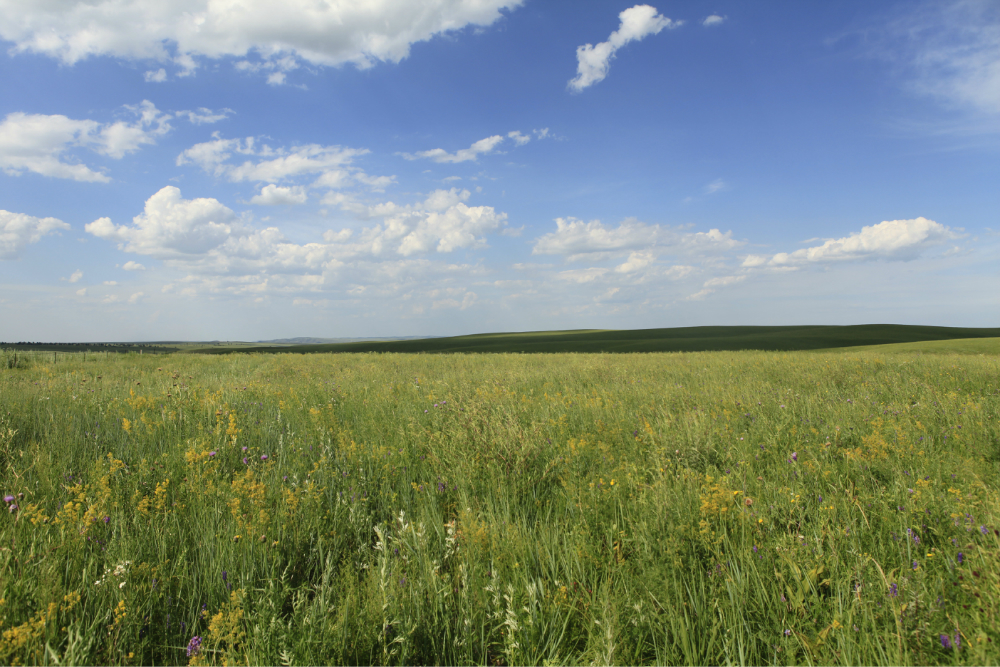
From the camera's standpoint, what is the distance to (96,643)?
182cm

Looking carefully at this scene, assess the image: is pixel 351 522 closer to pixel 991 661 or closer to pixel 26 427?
pixel 991 661

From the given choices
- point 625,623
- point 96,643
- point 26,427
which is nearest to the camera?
point 96,643

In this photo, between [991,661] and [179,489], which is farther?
[179,489]

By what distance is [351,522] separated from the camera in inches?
107

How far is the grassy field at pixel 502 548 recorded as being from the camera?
1.82 metres

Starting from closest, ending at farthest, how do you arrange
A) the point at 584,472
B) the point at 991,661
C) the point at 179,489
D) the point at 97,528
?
1. the point at 991,661
2. the point at 97,528
3. the point at 179,489
4. the point at 584,472

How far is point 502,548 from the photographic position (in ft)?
7.86

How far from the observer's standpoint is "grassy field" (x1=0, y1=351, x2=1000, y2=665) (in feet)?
5.97

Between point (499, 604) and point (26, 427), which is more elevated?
point (26, 427)

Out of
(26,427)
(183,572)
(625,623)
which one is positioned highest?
(26,427)

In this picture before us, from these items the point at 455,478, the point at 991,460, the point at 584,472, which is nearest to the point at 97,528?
the point at 455,478

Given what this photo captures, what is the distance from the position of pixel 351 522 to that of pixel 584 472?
1.97 m

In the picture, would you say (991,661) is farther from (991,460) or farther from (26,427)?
(26,427)

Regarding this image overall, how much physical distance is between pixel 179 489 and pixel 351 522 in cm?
145
